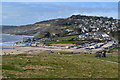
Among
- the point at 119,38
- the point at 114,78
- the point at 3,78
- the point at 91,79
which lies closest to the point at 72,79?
the point at 91,79

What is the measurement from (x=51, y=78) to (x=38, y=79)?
1.47 m

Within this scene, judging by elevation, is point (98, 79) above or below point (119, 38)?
below

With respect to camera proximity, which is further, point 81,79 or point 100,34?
point 100,34

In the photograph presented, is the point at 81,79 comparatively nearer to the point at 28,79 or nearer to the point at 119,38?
the point at 28,79

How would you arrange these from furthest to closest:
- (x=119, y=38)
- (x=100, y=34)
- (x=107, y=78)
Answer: (x=100, y=34) → (x=119, y=38) → (x=107, y=78)

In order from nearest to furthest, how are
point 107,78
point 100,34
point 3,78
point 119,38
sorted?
point 3,78 < point 107,78 < point 119,38 < point 100,34

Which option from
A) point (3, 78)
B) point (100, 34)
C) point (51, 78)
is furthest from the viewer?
point (100, 34)

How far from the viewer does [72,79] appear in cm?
2111

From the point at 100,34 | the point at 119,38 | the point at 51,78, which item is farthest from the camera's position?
the point at 100,34

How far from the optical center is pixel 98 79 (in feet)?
71.7

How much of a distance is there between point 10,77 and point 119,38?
1513 centimetres

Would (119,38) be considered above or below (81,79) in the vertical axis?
above

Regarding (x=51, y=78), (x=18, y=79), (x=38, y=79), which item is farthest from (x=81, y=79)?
(x=18, y=79)

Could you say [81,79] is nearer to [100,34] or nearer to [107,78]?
[107,78]
